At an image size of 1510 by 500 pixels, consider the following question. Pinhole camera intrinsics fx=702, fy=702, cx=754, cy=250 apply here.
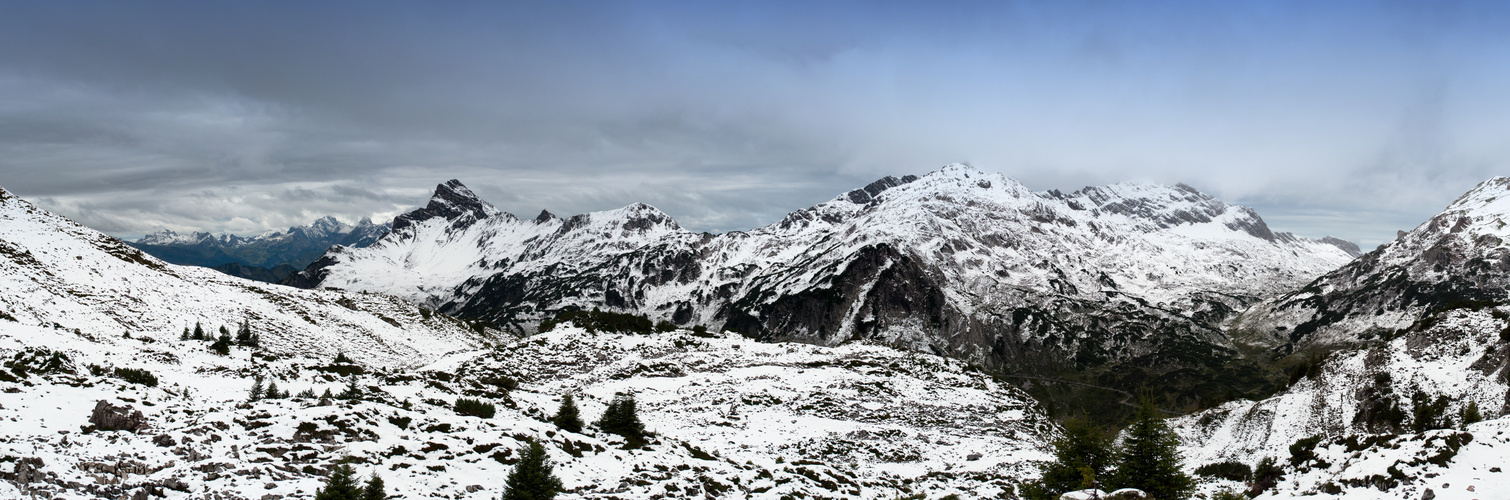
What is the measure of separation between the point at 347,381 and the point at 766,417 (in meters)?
27.2

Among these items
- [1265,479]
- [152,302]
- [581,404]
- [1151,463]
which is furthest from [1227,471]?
[152,302]

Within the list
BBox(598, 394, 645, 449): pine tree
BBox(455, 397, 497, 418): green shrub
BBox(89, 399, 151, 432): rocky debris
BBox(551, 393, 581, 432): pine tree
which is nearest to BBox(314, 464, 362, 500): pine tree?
BBox(89, 399, 151, 432): rocky debris

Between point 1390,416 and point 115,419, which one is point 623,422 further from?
point 1390,416

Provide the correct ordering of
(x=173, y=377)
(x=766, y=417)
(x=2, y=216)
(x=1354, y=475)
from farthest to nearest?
(x=2, y=216)
(x=766, y=417)
(x=173, y=377)
(x=1354, y=475)

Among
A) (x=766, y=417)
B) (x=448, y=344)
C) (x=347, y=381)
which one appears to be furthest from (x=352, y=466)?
(x=448, y=344)

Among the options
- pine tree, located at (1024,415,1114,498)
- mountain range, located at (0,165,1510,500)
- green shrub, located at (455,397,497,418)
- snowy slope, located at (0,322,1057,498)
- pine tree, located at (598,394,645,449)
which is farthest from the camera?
pine tree, located at (598,394,645,449)

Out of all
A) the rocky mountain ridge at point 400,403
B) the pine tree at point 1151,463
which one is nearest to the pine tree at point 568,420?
the rocky mountain ridge at point 400,403

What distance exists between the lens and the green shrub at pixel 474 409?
31594 mm

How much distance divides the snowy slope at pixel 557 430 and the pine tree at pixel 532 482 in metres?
1.79

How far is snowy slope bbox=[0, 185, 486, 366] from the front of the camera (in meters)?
55.7

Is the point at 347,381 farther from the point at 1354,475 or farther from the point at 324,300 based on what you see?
the point at 324,300

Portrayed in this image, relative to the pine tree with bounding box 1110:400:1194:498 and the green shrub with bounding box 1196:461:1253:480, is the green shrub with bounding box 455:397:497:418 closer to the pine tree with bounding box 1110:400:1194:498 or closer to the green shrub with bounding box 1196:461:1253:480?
the pine tree with bounding box 1110:400:1194:498

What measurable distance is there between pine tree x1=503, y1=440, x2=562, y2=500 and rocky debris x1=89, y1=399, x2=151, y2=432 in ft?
37.1

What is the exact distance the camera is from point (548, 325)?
8081 cm
